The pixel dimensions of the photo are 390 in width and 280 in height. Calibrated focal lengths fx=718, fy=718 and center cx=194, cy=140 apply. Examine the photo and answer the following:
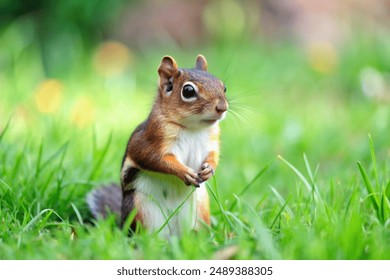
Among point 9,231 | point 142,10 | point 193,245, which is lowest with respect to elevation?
point 9,231

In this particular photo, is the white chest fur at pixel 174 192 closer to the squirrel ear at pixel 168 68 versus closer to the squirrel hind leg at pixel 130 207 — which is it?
the squirrel hind leg at pixel 130 207

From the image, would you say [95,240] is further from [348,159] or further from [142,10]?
[142,10]

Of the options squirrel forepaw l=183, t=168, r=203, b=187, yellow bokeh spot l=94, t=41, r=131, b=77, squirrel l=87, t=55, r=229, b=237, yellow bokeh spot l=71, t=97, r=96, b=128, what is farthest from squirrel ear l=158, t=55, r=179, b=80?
yellow bokeh spot l=94, t=41, r=131, b=77

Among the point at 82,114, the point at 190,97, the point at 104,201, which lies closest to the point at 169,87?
the point at 190,97

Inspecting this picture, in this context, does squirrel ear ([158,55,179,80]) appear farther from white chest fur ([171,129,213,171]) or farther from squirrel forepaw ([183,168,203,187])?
squirrel forepaw ([183,168,203,187])

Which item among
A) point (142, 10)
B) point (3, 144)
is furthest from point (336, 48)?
point (3, 144)

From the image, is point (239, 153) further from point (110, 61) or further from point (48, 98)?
point (110, 61)
